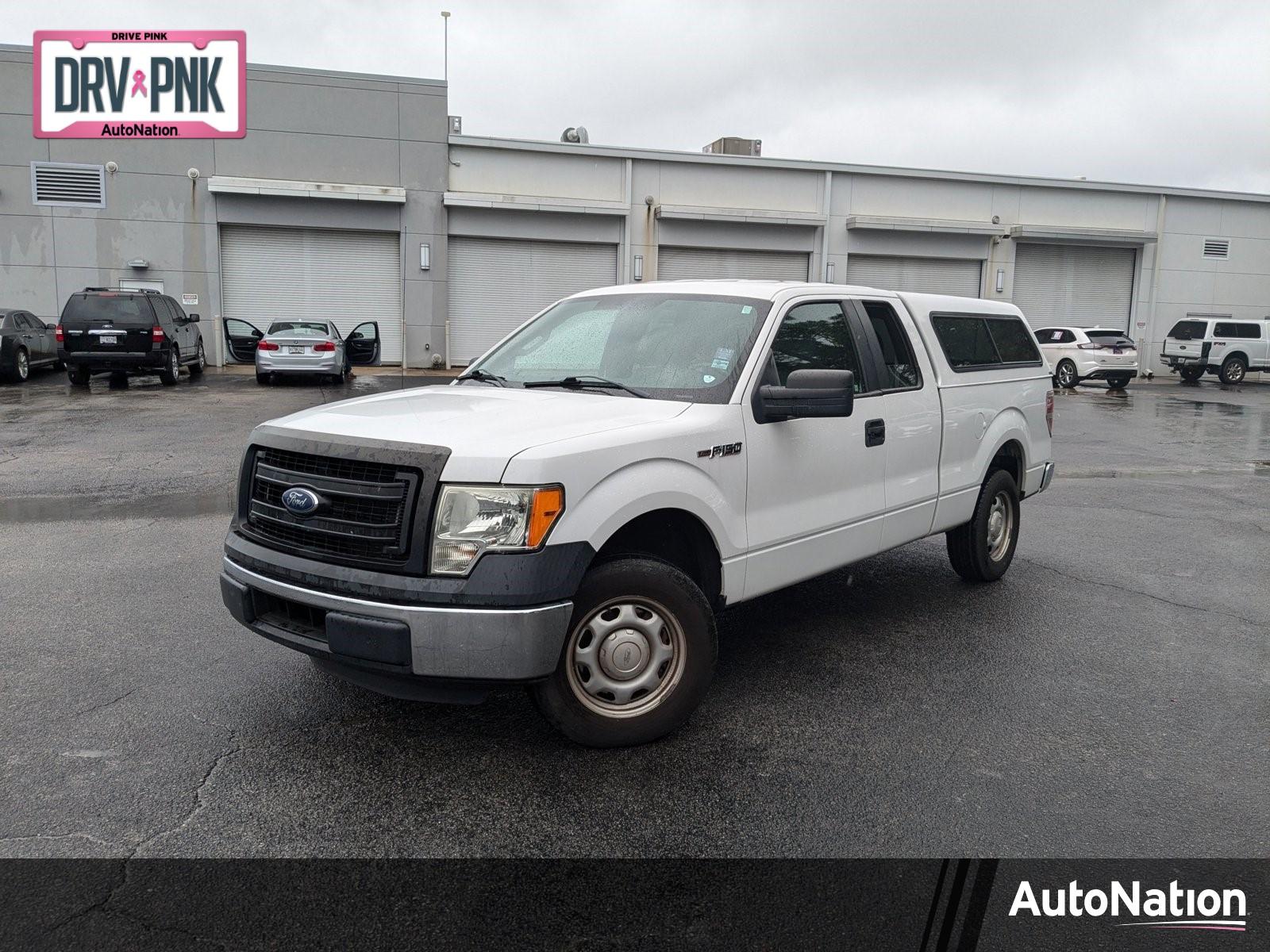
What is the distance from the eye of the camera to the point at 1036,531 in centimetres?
858

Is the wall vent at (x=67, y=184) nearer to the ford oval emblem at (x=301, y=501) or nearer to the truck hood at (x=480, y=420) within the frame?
the truck hood at (x=480, y=420)

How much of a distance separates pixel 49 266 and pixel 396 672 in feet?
88.7

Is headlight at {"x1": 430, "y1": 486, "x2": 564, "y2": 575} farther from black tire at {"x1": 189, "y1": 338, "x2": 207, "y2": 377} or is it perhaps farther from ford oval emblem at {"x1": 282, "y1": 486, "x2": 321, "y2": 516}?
black tire at {"x1": 189, "y1": 338, "x2": 207, "y2": 377}

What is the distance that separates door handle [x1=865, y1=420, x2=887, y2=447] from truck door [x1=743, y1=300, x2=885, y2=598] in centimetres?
2

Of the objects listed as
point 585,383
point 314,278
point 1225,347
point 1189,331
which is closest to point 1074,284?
point 1189,331

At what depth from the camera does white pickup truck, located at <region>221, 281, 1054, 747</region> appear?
3.62 meters

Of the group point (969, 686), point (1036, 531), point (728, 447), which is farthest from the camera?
point (1036, 531)

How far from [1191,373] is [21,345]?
31438 mm

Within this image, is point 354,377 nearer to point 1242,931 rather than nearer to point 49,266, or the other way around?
point 49,266

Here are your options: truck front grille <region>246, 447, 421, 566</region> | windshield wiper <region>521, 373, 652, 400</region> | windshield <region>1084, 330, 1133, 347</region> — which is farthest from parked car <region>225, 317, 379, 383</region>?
windshield <region>1084, 330, 1133, 347</region>

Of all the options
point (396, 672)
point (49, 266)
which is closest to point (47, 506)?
point (396, 672)

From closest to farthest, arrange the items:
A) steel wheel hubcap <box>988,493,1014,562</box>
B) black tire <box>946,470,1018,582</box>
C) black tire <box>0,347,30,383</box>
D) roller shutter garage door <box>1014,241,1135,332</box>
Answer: black tire <box>946,470,1018,582</box> → steel wheel hubcap <box>988,493,1014,562</box> → black tire <box>0,347,30,383</box> → roller shutter garage door <box>1014,241,1135,332</box>

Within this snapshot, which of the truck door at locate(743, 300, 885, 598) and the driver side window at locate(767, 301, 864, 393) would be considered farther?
the driver side window at locate(767, 301, 864, 393)

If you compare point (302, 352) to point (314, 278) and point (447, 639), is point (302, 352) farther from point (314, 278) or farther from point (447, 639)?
point (447, 639)
